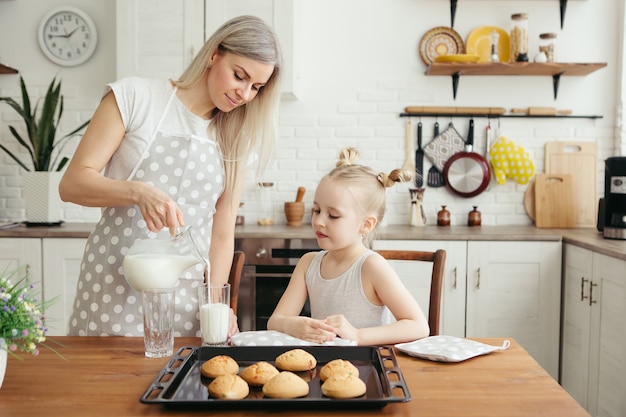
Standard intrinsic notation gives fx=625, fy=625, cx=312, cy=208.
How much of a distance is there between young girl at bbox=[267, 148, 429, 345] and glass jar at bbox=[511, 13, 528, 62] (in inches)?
81.3

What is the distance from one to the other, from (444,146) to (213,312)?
8.95 ft

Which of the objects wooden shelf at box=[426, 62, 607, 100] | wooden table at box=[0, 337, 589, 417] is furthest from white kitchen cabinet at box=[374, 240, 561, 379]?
wooden table at box=[0, 337, 589, 417]

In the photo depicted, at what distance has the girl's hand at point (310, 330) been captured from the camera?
4.51ft

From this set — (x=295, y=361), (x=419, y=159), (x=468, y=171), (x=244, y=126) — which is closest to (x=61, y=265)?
(x=244, y=126)

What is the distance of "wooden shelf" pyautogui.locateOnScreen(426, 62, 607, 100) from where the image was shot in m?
3.50

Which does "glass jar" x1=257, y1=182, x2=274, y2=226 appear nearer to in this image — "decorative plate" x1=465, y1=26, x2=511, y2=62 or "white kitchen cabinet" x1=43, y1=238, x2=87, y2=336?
"white kitchen cabinet" x1=43, y1=238, x2=87, y2=336

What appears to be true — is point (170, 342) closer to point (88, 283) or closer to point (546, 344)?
point (88, 283)

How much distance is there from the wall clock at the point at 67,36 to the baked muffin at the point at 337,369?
324cm

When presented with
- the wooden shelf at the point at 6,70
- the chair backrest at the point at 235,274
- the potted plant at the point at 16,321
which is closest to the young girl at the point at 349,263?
the chair backrest at the point at 235,274

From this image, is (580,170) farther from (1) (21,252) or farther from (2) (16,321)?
(2) (16,321)

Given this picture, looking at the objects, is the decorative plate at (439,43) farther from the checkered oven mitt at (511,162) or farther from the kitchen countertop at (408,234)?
the kitchen countertop at (408,234)

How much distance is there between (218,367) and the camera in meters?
1.15

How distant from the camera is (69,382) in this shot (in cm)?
116

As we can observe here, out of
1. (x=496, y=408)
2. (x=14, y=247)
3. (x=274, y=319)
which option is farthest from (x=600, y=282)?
(x=14, y=247)
